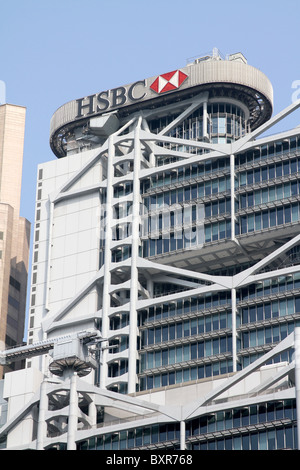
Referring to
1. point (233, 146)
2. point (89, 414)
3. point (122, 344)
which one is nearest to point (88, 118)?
point (233, 146)

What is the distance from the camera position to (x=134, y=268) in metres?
169

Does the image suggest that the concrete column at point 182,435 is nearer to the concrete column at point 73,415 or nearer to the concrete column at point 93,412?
the concrete column at point 73,415

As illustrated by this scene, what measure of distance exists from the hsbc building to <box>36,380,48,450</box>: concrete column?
0.17 metres

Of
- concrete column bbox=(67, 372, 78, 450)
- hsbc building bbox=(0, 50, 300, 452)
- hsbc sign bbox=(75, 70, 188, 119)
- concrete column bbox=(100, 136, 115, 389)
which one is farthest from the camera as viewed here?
hsbc sign bbox=(75, 70, 188, 119)

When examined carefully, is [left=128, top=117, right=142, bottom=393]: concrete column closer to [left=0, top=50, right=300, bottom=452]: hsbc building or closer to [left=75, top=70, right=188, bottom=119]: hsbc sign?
[left=0, top=50, right=300, bottom=452]: hsbc building

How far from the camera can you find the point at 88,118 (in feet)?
615

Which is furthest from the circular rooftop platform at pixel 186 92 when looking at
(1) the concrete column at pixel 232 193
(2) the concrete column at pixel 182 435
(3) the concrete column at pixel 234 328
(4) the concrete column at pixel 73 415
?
(2) the concrete column at pixel 182 435

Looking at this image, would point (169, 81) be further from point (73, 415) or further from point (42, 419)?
point (42, 419)

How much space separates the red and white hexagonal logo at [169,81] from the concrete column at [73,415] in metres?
54.1

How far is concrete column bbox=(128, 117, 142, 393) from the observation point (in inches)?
6388

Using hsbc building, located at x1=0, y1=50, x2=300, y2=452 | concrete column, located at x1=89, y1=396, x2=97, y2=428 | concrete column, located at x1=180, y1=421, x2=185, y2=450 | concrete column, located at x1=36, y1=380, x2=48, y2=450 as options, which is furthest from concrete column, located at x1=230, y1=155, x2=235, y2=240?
concrete column, located at x1=36, y1=380, x2=48, y2=450

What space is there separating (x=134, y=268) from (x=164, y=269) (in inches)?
188

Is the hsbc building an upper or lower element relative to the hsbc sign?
lower

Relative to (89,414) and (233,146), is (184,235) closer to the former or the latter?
(233,146)
